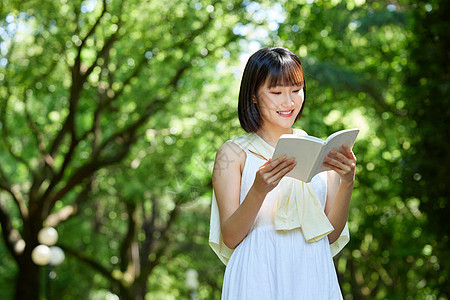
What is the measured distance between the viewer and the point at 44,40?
36.6ft

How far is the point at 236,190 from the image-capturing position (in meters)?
2.21

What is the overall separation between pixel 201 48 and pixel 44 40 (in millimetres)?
2804

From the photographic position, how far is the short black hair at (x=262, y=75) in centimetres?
222

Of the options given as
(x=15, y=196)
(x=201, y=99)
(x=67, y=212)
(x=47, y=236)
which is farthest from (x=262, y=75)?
(x=67, y=212)

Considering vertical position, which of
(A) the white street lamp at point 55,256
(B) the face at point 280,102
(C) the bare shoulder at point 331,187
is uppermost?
(B) the face at point 280,102

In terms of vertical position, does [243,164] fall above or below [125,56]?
above

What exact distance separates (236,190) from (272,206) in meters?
0.14

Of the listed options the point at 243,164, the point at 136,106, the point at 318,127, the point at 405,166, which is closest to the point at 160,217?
the point at 136,106

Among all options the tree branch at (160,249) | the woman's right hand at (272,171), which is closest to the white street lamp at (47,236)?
the tree branch at (160,249)

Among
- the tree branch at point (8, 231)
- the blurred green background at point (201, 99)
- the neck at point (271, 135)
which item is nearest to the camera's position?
the neck at point (271, 135)

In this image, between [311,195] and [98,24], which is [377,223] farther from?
[311,195]

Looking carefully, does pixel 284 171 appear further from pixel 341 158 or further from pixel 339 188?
pixel 339 188

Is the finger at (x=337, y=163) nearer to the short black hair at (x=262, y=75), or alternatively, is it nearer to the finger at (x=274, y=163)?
the finger at (x=274, y=163)

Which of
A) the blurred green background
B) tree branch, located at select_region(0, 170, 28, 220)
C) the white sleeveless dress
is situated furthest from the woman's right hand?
tree branch, located at select_region(0, 170, 28, 220)
